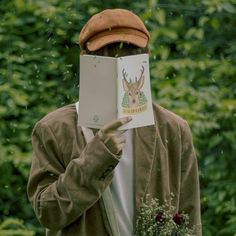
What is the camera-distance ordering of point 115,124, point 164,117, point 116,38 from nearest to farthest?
point 115,124
point 116,38
point 164,117

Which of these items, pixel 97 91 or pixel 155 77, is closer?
pixel 97 91

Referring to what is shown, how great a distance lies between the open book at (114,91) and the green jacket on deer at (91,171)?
9cm

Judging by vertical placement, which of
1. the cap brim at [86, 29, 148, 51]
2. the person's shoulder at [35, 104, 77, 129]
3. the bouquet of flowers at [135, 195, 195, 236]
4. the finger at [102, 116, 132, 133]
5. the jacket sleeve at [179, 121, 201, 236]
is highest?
the cap brim at [86, 29, 148, 51]

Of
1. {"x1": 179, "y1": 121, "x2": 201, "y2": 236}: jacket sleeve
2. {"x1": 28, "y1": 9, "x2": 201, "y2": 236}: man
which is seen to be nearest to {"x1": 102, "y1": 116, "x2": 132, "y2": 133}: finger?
{"x1": 28, "y1": 9, "x2": 201, "y2": 236}: man

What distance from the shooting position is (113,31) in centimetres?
319

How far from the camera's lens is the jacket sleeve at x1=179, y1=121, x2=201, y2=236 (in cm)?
336

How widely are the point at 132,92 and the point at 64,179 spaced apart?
32cm

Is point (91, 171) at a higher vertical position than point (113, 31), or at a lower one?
lower

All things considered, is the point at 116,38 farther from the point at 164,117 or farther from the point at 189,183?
the point at 189,183

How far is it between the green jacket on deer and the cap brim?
0.74 feet

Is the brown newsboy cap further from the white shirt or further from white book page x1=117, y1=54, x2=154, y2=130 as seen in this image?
the white shirt

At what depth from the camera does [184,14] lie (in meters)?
5.72

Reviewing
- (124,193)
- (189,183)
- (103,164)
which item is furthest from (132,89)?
(189,183)

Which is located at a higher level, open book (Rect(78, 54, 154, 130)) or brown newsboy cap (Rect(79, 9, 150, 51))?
→ brown newsboy cap (Rect(79, 9, 150, 51))
